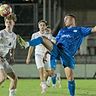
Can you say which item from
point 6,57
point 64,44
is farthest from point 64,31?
point 6,57

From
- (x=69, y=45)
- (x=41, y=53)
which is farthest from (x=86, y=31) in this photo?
(x=41, y=53)

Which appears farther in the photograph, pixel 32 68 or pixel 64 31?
pixel 32 68

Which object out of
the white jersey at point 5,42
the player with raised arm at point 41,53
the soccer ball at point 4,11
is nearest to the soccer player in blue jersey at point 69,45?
the white jersey at point 5,42

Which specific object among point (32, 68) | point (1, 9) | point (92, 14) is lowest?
point (32, 68)

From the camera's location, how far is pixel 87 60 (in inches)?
981

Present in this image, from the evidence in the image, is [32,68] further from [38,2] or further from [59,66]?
[38,2]

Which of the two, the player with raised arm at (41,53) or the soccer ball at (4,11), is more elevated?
the soccer ball at (4,11)

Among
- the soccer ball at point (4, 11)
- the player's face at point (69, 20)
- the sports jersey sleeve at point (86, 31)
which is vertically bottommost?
the sports jersey sleeve at point (86, 31)

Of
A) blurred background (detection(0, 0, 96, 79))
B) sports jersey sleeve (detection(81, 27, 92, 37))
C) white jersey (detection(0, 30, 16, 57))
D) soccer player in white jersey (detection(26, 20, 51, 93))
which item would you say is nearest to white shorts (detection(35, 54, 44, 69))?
soccer player in white jersey (detection(26, 20, 51, 93))

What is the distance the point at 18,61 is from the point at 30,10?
431 centimetres

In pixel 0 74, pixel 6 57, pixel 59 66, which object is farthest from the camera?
pixel 59 66

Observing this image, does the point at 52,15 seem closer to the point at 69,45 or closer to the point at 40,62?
the point at 40,62

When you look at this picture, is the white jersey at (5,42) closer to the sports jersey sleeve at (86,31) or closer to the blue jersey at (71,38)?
the blue jersey at (71,38)

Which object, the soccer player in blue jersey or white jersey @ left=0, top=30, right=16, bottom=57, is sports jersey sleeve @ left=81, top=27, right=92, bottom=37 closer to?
the soccer player in blue jersey
